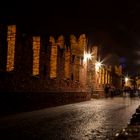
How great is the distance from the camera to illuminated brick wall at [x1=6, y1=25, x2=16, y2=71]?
19.2 metres

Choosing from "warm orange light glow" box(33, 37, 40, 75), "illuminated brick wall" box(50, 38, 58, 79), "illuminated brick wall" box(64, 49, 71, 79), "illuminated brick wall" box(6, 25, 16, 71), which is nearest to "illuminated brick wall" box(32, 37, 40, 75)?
"warm orange light glow" box(33, 37, 40, 75)

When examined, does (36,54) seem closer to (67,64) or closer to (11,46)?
(11,46)

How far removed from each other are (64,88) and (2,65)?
38.2ft

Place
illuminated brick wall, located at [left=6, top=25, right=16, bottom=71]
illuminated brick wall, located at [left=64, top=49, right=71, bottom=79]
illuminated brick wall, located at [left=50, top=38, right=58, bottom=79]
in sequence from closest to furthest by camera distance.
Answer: illuminated brick wall, located at [left=6, top=25, right=16, bottom=71] → illuminated brick wall, located at [left=50, top=38, right=58, bottom=79] → illuminated brick wall, located at [left=64, top=49, right=71, bottom=79]

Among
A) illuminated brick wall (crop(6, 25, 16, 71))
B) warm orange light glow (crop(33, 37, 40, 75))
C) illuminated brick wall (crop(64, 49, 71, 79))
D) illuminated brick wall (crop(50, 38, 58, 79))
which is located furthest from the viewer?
illuminated brick wall (crop(64, 49, 71, 79))

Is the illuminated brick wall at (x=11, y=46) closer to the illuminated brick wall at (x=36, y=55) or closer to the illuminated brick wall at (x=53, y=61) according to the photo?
the illuminated brick wall at (x=36, y=55)

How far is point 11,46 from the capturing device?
19.3 m

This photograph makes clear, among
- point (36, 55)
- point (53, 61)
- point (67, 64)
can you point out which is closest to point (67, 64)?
point (67, 64)

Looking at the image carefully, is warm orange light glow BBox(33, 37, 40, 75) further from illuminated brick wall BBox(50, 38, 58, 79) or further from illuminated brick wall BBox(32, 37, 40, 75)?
illuminated brick wall BBox(50, 38, 58, 79)

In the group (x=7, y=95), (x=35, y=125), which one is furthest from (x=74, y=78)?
(x=35, y=125)

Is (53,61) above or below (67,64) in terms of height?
below

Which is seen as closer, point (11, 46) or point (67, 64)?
point (11, 46)

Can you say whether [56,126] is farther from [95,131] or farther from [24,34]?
[24,34]

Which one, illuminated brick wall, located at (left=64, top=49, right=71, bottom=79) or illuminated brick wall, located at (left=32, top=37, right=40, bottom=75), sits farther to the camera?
illuminated brick wall, located at (left=64, top=49, right=71, bottom=79)
